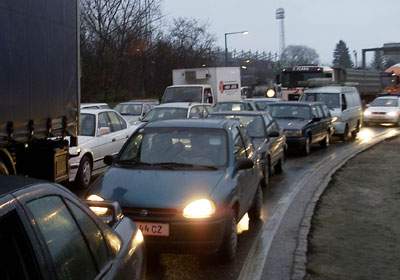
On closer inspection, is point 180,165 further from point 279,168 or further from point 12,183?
point 279,168

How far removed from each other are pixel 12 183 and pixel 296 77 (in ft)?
107

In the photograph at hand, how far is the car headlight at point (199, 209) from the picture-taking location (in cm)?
641

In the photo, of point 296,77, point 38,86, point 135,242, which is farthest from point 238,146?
point 296,77

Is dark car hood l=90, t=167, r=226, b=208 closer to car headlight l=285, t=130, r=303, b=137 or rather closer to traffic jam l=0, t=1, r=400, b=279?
traffic jam l=0, t=1, r=400, b=279

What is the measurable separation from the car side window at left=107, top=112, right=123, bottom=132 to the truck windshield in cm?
1139

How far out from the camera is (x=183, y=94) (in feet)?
85.3

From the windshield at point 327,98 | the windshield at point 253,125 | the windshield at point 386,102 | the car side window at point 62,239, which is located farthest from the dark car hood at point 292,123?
the car side window at point 62,239

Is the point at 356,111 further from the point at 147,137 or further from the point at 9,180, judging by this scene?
the point at 9,180

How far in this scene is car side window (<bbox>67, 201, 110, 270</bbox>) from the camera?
333 cm

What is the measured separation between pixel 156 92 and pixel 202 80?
20367 mm

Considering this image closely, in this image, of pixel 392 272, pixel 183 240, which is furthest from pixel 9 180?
pixel 392 272

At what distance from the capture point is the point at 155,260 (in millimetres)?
6898

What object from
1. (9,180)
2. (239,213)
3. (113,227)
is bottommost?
(239,213)

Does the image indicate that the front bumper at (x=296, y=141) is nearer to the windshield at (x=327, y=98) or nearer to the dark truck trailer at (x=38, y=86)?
the windshield at (x=327, y=98)
